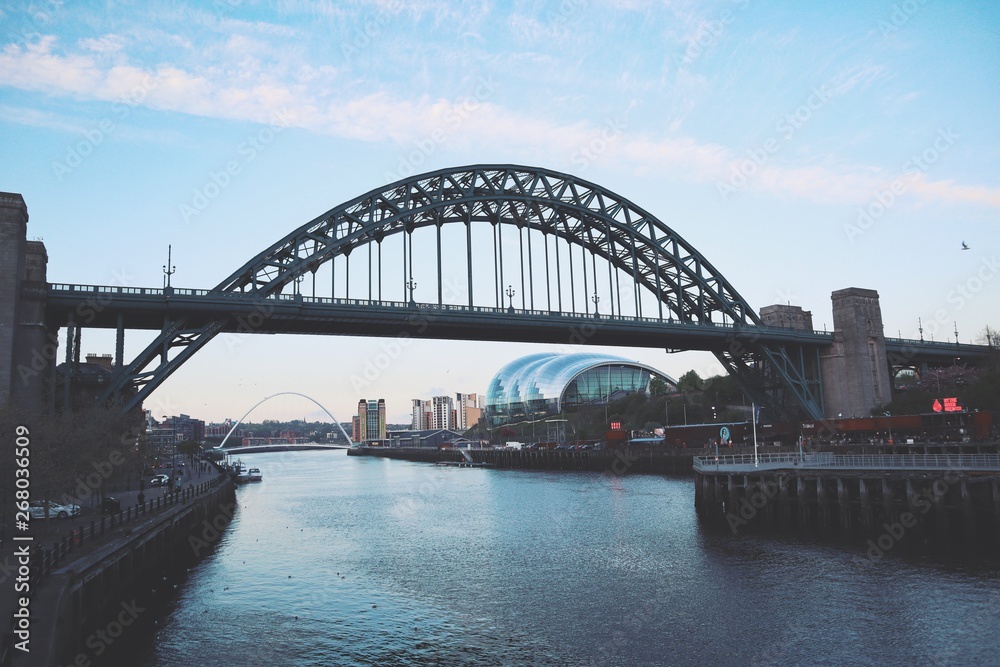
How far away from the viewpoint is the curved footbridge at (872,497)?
34.8 m

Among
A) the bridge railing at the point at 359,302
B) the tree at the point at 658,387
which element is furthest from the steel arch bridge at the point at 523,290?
the tree at the point at 658,387

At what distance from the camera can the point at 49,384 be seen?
45312mm

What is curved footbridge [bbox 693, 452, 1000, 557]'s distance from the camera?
114 ft

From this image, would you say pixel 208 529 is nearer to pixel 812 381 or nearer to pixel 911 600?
pixel 911 600

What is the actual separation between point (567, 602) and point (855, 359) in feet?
203

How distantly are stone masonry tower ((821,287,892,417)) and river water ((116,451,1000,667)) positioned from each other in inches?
1580

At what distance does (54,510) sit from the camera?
35.2m

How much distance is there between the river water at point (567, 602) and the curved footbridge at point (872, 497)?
2.88m

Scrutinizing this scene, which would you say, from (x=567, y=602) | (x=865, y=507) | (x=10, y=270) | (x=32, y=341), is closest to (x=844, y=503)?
(x=865, y=507)

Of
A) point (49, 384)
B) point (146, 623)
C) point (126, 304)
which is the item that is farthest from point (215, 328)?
point (146, 623)

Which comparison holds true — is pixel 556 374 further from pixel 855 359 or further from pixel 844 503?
pixel 844 503

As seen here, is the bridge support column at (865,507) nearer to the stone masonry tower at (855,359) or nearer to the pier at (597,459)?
the pier at (597,459)

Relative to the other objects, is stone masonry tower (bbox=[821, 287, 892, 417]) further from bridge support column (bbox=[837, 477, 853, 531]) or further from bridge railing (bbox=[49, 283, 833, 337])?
bridge support column (bbox=[837, 477, 853, 531])

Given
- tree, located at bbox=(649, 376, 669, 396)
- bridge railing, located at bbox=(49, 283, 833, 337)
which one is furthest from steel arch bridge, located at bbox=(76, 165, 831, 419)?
tree, located at bbox=(649, 376, 669, 396)
